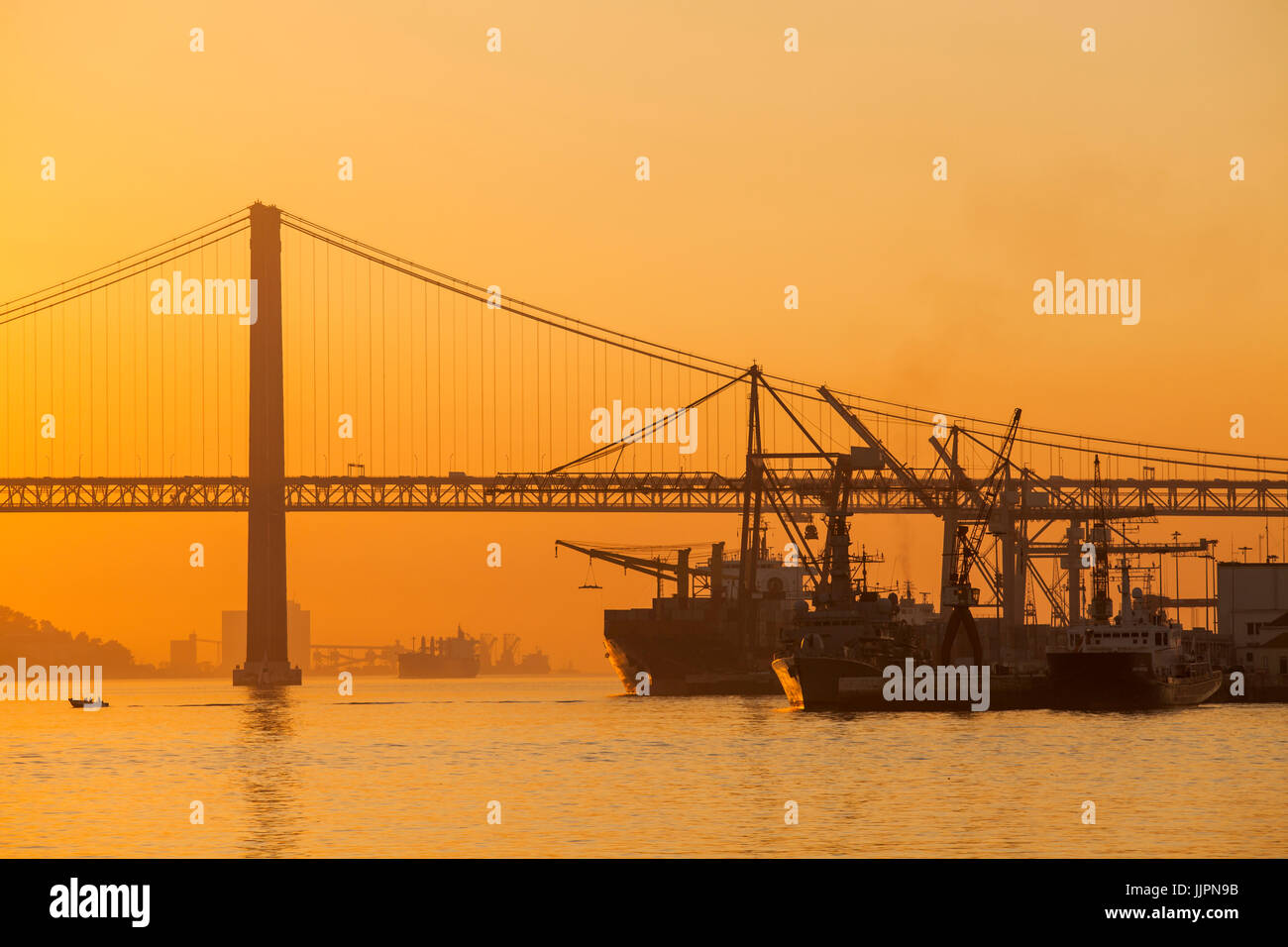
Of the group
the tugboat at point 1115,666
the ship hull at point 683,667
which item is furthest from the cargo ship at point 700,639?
the tugboat at point 1115,666

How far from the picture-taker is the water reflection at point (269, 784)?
3672cm

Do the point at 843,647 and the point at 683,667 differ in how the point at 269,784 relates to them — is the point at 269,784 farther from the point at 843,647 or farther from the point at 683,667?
the point at 683,667

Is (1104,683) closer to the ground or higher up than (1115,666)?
closer to the ground

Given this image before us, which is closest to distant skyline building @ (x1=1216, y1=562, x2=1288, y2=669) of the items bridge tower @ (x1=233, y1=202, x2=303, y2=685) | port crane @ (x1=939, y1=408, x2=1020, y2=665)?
port crane @ (x1=939, y1=408, x2=1020, y2=665)

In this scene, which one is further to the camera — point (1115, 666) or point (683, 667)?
point (683, 667)

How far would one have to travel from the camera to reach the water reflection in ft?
120

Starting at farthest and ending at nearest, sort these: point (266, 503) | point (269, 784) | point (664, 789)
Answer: point (266, 503) → point (269, 784) → point (664, 789)

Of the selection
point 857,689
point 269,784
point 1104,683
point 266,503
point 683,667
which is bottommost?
point 683,667

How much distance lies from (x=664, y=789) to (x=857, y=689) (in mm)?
60905

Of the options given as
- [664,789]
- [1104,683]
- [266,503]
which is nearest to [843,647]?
[1104,683]

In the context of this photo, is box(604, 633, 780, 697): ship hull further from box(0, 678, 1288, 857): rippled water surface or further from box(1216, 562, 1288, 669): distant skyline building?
box(0, 678, 1288, 857): rippled water surface

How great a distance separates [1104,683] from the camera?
103688 millimetres
